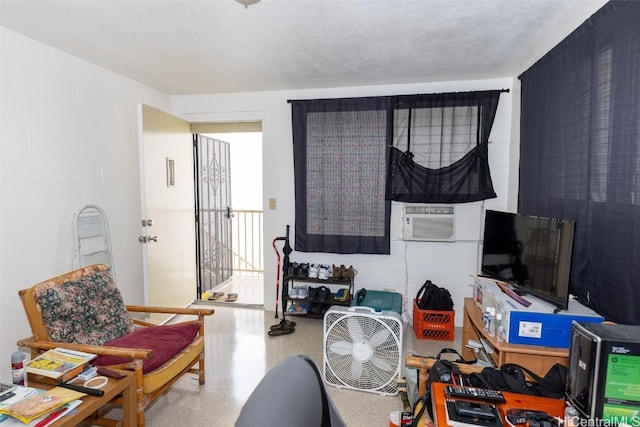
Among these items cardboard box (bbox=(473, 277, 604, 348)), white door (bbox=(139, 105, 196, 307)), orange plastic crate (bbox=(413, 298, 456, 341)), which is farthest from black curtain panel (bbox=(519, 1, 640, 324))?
white door (bbox=(139, 105, 196, 307))

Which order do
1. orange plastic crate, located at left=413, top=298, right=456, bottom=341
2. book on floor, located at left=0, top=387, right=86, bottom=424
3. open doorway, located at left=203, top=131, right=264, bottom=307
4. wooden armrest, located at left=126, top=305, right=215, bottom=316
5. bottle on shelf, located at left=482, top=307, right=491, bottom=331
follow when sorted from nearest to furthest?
book on floor, located at left=0, top=387, right=86, bottom=424 < bottle on shelf, located at left=482, top=307, right=491, bottom=331 < wooden armrest, located at left=126, top=305, right=215, bottom=316 < orange plastic crate, located at left=413, top=298, right=456, bottom=341 < open doorway, located at left=203, top=131, right=264, bottom=307

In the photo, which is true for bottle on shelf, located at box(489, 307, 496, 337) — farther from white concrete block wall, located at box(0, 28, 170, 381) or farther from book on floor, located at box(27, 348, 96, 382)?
white concrete block wall, located at box(0, 28, 170, 381)

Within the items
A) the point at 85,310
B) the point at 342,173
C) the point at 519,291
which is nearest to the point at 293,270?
the point at 342,173

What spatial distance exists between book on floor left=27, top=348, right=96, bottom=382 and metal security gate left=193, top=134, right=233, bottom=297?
2294 millimetres

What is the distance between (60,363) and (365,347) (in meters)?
1.66

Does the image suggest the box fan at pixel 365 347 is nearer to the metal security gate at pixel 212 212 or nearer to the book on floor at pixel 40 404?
the book on floor at pixel 40 404

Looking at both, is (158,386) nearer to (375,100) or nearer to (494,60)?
(375,100)

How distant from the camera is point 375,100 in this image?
325 cm

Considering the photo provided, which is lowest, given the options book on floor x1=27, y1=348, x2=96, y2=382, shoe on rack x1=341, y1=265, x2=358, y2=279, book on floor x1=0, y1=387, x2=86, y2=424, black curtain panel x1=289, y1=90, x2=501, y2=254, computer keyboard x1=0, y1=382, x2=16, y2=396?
book on floor x1=0, y1=387, x2=86, y2=424

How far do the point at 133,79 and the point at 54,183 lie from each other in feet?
4.17

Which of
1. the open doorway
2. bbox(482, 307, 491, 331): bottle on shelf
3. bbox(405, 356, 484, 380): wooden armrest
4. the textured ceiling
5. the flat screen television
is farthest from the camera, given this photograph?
the open doorway

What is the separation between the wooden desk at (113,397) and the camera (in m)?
1.51

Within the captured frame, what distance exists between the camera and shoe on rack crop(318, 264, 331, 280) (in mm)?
→ 3369

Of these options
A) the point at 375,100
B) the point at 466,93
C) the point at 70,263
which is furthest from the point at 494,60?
the point at 70,263
